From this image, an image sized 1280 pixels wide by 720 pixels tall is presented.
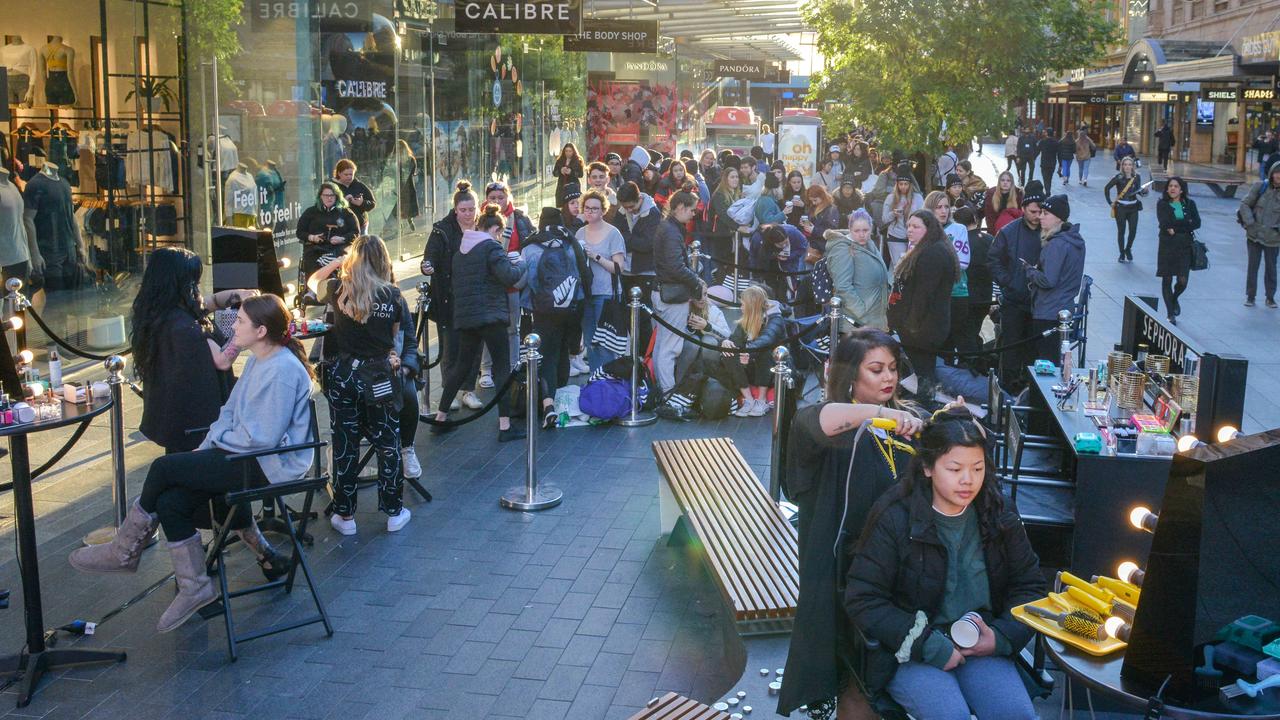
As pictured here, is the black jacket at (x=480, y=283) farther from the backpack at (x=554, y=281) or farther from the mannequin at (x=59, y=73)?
the mannequin at (x=59, y=73)

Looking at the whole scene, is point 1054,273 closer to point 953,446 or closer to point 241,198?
point 953,446

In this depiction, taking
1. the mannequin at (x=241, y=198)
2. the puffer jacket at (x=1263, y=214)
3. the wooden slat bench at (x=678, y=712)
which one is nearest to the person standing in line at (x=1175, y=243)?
the puffer jacket at (x=1263, y=214)

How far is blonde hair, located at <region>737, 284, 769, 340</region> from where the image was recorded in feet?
36.3

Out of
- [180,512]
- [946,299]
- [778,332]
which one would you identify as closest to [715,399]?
[778,332]

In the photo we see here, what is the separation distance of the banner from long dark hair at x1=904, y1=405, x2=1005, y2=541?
1682 centimetres

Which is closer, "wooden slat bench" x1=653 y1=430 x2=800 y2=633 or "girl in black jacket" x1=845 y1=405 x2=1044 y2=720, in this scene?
"girl in black jacket" x1=845 y1=405 x2=1044 y2=720

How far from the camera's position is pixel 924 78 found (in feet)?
63.3

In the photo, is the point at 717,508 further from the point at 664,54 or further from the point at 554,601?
the point at 664,54

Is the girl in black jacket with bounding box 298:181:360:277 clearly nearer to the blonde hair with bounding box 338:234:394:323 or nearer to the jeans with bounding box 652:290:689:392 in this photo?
the jeans with bounding box 652:290:689:392

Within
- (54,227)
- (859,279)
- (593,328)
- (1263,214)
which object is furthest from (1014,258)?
(54,227)

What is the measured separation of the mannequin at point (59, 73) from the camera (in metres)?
13.8

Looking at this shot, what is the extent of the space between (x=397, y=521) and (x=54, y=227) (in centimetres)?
731

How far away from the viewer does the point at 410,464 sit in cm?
926

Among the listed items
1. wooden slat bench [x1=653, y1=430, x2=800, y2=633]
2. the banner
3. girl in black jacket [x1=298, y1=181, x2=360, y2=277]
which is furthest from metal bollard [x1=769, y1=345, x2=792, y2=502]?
the banner
